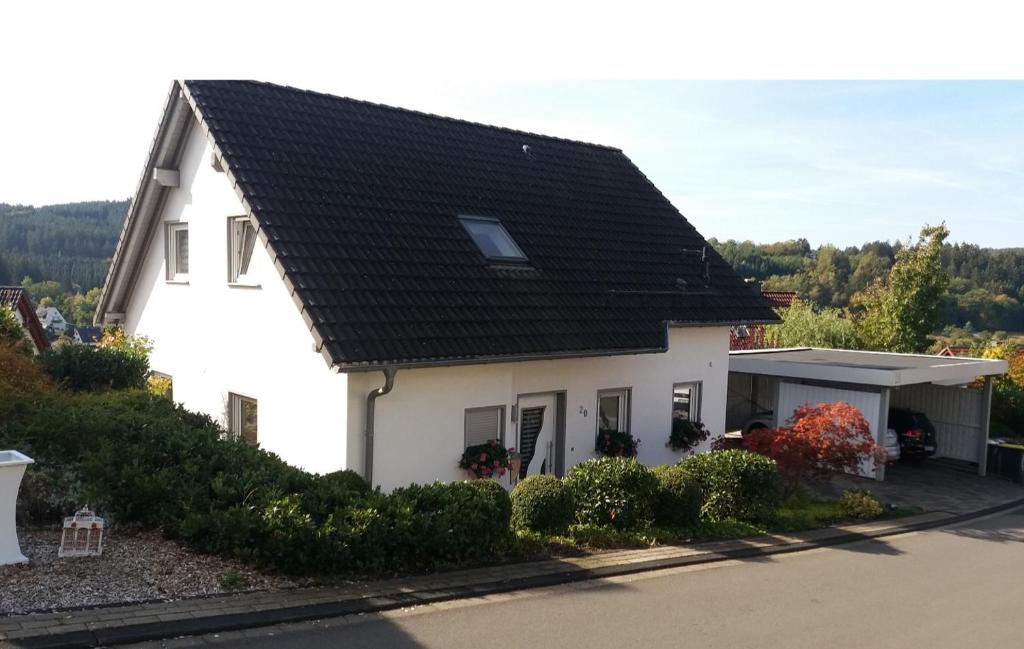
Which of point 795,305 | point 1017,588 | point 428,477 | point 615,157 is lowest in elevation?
point 1017,588

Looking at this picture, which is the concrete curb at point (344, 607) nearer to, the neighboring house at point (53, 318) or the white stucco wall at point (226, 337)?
the white stucco wall at point (226, 337)

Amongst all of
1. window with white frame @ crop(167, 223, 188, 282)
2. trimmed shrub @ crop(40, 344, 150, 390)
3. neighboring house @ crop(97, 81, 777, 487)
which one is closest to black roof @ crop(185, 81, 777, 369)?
neighboring house @ crop(97, 81, 777, 487)

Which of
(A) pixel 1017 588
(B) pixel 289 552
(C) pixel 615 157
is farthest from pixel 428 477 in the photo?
(C) pixel 615 157

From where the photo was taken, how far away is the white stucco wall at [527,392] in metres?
11.0

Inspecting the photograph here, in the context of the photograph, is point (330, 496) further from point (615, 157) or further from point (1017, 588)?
point (615, 157)

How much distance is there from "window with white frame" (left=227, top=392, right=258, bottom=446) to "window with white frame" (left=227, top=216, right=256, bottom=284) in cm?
190

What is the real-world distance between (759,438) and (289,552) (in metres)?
8.58

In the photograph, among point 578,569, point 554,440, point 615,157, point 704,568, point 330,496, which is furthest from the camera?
point 615,157

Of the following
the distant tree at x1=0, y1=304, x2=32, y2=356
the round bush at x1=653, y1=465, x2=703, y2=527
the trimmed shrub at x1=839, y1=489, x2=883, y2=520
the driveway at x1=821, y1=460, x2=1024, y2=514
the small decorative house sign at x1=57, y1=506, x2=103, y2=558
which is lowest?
the driveway at x1=821, y1=460, x2=1024, y2=514

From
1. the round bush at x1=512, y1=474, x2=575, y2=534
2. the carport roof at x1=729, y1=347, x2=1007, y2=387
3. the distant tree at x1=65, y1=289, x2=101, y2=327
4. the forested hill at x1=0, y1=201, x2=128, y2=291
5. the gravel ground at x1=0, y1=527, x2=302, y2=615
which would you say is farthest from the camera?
the forested hill at x1=0, y1=201, x2=128, y2=291

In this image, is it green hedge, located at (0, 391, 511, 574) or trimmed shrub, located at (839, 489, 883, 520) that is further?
trimmed shrub, located at (839, 489, 883, 520)

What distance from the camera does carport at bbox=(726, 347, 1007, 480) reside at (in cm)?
1748

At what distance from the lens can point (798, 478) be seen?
1359cm

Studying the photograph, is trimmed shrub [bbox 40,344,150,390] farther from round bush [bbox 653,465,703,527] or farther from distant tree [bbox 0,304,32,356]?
round bush [bbox 653,465,703,527]
